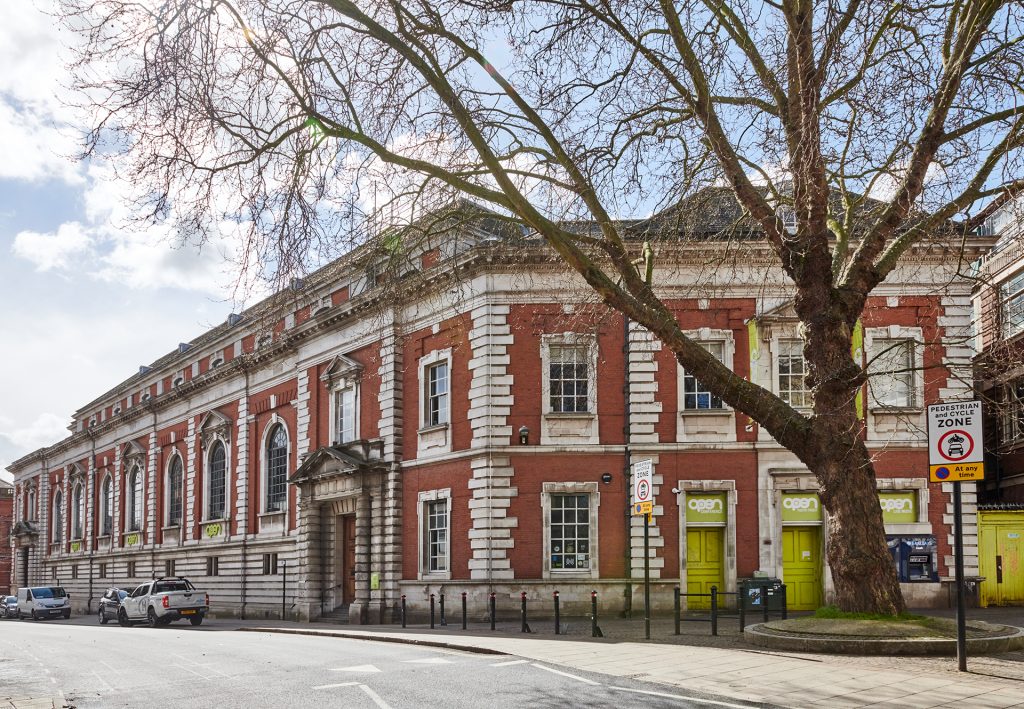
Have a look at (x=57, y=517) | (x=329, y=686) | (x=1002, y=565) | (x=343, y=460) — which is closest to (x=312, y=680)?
(x=329, y=686)

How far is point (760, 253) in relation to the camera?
24.0 meters

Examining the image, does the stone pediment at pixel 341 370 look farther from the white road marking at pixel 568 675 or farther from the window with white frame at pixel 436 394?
the white road marking at pixel 568 675

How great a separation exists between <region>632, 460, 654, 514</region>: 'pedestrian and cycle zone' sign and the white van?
38218 millimetres

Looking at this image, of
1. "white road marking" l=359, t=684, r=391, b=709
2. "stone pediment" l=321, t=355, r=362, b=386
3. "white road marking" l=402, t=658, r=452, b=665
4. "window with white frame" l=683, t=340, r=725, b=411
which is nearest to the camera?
"white road marking" l=359, t=684, r=391, b=709

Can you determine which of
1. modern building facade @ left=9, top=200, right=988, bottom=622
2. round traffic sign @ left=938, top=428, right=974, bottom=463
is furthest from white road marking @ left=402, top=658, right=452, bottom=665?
modern building facade @ left=9, top=200, right=988, bottom=622

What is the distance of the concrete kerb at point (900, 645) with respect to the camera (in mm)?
13281

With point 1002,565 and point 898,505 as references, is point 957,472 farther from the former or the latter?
point 1002,565

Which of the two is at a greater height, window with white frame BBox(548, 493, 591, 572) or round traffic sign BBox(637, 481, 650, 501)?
round traffic sign BBox(637, 481, 650, 501)

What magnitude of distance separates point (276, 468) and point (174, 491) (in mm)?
12206

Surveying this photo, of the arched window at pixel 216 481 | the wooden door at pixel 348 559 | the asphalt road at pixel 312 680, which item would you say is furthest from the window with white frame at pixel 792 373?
the arched window at pixel 216 481

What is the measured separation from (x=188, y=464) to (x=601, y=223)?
3486cm

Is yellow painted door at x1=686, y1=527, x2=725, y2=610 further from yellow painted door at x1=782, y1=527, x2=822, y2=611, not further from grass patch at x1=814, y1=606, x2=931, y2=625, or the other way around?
grass patch at x1=814, y1=606, x2=931, y2=625

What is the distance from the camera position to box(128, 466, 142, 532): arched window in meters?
51.7

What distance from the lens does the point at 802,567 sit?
81.6 feet
